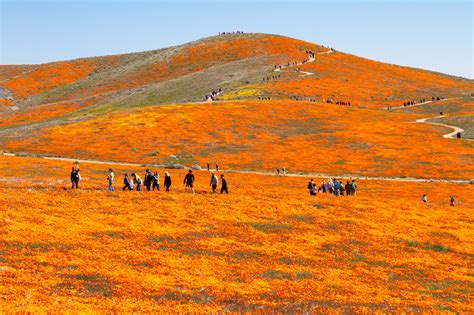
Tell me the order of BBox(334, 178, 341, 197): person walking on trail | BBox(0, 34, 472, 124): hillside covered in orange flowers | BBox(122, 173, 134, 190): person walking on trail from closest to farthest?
BBox(122, 173, 134, 190): person walking on trail
BBox(334, 178, 341, 197): person walking on trail
BBox(0, 34, 472, 124): hillside covered in orange flowers

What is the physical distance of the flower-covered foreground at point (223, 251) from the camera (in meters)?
22.2

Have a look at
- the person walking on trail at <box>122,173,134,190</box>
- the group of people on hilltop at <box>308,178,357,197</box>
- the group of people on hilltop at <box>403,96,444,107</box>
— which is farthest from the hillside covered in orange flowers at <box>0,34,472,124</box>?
the person walking on trail at <box>122,173,134,190</box>

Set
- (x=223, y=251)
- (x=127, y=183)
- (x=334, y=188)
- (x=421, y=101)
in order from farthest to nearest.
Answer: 1. (x=421, y=101)
2. (x=334, y=188)
3. (x=127, y=183)
4. (x=223, y=251)

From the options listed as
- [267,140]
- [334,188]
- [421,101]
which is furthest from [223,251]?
[421,101]

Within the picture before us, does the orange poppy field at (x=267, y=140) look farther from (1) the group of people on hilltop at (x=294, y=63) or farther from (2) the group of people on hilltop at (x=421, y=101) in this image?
(1) the group of people on hilltop at (x=294, y=63)

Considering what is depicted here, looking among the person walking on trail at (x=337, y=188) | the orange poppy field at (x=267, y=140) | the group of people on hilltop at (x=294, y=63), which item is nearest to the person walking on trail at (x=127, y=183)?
the person walking on trail at (x=337, y=188)

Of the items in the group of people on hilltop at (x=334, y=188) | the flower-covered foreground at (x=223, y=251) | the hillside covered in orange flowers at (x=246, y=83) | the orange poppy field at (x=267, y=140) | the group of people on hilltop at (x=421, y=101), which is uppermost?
the hillside covered in orange flowers at (x=246, y=83)

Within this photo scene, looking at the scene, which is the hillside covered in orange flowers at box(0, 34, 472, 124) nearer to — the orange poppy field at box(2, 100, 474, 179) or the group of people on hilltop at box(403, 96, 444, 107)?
the group of people on hilltop at box(403, 96, 444, 107)

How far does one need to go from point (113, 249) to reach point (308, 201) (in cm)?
2417

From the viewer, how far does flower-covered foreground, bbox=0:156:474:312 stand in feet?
72.9

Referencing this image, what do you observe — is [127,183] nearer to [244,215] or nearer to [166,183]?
[166,183]

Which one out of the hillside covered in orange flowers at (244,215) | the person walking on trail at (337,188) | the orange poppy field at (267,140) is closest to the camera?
the hillside covered in orange flowers at (244,215)

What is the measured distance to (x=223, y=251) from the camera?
30656 mm

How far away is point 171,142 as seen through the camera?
88438 mm
